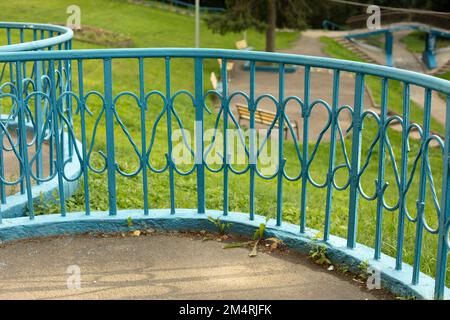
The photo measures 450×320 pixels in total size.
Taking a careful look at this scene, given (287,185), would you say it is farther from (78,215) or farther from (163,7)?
(163,7)

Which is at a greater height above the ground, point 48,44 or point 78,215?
point 48,44

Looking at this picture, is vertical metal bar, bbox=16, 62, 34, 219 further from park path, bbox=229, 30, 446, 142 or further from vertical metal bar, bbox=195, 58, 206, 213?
park path, bbox=229, 30, 446, 142

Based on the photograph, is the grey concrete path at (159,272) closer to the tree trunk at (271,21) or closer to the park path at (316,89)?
the park path at (316,89)

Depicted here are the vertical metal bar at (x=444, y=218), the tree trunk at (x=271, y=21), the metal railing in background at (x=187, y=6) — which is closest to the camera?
the vertical metal bar at (x=444, y=218)

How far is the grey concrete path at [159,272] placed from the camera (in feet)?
13.0

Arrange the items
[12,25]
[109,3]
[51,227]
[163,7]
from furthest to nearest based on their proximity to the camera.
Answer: [163,7]
[109,3]
[12,25]
[51,227]

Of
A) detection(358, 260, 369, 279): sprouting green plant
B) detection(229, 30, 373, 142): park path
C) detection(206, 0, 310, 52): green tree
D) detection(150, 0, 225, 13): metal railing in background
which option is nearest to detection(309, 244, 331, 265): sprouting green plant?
detection(358, 260, 369, 279): sprouting green plant

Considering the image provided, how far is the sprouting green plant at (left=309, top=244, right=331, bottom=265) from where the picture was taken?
4363 mm

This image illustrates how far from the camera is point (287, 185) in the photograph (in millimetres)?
9727

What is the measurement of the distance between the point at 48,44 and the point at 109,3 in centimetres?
3520

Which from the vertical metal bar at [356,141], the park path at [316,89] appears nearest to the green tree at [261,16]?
the park path at [316,89]

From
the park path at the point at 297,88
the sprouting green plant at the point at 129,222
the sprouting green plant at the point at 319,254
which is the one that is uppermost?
the sprouting green plant at the point at 129,222

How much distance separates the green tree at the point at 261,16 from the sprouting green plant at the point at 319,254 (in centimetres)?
2544
